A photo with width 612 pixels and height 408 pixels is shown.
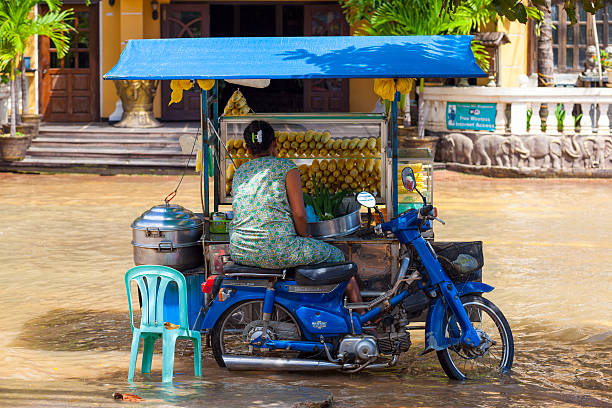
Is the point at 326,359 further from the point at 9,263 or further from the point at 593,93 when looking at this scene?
the point at 593,93

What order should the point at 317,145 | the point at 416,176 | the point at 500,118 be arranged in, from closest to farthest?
the point at 416,176 < the point at 317,145 < the point at 500,118

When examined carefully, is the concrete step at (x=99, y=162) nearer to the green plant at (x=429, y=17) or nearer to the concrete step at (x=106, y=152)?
the concrete step at (x=106, y=152)

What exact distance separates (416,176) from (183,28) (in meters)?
14.7

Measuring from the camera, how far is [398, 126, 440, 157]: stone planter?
56.0 ft

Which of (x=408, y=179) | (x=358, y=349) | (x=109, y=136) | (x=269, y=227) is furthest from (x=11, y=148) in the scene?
(x=358, y=349)

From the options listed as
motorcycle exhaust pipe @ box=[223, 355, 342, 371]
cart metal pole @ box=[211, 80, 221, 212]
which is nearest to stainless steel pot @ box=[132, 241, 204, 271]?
cart metal pole @ box=[211, 80, 221, 212]

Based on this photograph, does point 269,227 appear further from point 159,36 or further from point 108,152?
point 159,36

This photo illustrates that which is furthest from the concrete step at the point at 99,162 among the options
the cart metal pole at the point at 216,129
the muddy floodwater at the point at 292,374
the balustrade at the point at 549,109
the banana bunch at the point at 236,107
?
the cart metal pole at the point at 216,129

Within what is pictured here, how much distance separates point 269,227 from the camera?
609 cm

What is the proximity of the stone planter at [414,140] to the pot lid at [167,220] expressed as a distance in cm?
1033

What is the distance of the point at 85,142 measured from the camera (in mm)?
18109

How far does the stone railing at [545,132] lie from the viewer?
53.5 ft

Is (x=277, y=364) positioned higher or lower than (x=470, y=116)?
lower

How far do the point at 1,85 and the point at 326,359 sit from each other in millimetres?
13649
